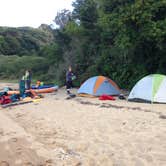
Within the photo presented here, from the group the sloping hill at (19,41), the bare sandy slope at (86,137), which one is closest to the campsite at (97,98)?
the bare sandy slope at (86,137)

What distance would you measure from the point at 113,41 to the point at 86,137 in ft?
56.3

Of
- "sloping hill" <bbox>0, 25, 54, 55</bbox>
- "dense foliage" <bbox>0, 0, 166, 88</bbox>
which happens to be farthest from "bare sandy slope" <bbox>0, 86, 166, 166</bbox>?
"sloping hill" <bbox>0, 25, 54, 55</bbox>

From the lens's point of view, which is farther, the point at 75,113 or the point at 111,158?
the point at 75,113

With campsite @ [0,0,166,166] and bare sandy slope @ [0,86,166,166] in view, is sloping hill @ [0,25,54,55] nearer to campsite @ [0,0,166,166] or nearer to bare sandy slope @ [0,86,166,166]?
campsite @ [0,0,166,166]

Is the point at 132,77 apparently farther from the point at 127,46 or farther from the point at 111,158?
the point at 111,158

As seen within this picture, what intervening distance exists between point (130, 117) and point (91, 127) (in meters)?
1.84

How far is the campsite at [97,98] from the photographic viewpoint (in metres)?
8.41

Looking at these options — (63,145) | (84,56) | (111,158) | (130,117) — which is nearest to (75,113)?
(130,117)

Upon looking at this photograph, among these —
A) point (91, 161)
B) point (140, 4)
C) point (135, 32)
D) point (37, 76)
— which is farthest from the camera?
point (37, 76)

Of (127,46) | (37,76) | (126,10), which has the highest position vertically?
(126,10)

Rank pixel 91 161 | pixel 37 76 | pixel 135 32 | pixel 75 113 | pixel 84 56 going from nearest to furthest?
1. pixel 91 161
2. pixel 75 113
3. pixel 135 32
4. pixel 84 56
5. pixel 37 76

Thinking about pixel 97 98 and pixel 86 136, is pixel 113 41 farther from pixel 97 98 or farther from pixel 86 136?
pixel 86 136

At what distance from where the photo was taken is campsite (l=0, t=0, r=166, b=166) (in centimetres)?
841

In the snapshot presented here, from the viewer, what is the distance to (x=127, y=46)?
20.8 meters
